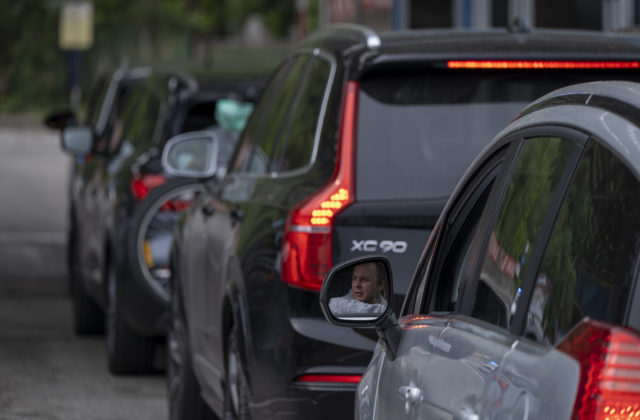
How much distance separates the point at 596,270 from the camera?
2863mm

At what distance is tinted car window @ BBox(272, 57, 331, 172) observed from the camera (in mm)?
5914

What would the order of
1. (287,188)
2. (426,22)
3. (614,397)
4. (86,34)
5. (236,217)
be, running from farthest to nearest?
(86,34), (426,22), (236,217), (287,188), (614,397)

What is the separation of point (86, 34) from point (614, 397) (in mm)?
50356

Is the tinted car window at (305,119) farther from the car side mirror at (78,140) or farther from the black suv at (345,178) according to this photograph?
the car side mirror at (78,140)

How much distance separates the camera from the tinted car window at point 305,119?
19.4ft

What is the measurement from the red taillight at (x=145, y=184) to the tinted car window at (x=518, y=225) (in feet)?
20.5

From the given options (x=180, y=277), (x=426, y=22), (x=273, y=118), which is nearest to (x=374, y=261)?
(x=273, y=118)

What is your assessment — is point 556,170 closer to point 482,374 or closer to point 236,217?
point 482,374

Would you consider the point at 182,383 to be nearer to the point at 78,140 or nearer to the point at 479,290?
the point at 479,290

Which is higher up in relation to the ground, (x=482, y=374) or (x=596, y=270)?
(x=596, y=270)

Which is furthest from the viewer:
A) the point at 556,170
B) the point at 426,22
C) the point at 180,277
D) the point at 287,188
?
the point at 426,22

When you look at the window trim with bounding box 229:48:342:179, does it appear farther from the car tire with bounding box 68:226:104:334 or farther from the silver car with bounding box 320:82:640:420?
the car tire with bounding box 68:226:104:334

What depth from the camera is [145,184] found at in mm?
9758

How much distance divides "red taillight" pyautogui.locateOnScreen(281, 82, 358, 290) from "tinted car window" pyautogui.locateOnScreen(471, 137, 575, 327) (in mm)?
1787
